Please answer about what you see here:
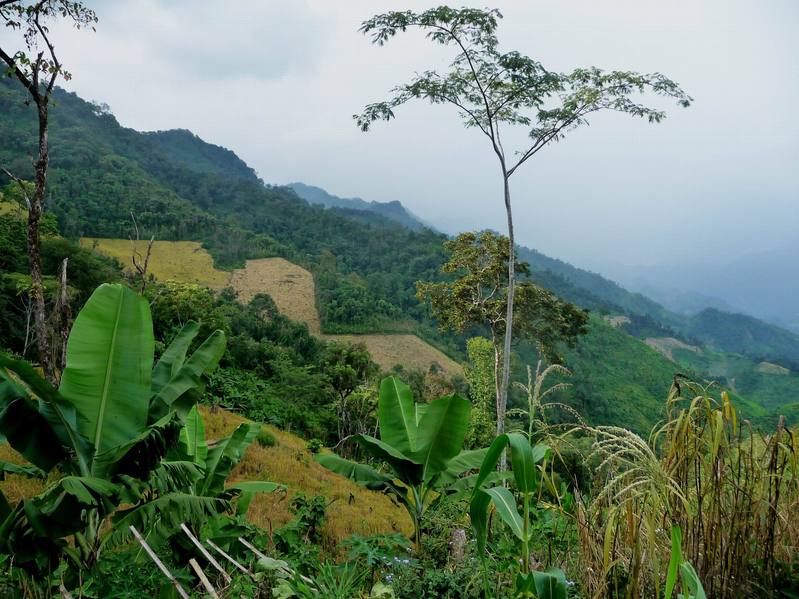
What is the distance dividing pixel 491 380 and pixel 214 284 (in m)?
31.0

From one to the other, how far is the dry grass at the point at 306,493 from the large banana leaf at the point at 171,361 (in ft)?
6.72

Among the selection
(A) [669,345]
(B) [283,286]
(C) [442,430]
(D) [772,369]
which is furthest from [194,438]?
(A) [669,345]

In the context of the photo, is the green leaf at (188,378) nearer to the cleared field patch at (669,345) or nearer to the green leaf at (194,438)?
the green leaf at (194,438)

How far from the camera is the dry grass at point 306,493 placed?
5.71 metres

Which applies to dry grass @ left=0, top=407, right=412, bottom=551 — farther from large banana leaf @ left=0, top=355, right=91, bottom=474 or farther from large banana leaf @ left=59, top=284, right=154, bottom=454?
large banana leaf @ left=0, top=355, right=91, bottom=474

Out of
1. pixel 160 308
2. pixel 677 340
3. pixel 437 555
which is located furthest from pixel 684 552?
pixel 677 340

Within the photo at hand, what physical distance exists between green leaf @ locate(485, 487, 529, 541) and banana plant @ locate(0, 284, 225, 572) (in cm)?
167

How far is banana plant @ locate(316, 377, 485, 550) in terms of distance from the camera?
388 cm

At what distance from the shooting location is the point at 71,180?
5141 centimetres

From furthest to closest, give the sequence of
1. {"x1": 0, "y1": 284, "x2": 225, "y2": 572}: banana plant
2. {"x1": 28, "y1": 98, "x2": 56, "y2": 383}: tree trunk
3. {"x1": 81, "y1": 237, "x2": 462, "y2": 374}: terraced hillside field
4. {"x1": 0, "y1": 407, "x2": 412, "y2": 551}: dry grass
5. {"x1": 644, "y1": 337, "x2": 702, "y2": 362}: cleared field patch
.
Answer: {"x1": 644, "y1": 337, "x2": 702, "y2": 362}: cleared field patch < {"x1": 81, "y1": 237, "x2": 462, "y2": 374}: terraced hillside field < {"x1": 0, "y1": 407, "x2": 412, "y2": 551}: dry grass < {"x1": 28, "y1": 98, "x2": 56, "y2": 383}: tree trunk < {"x1": 0, "y1": 284, "x2": 225, "y2": 572}: banana plant

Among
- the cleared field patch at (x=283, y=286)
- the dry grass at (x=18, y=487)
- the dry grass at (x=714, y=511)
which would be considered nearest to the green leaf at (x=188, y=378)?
the dry grass at (x=714, y=511)

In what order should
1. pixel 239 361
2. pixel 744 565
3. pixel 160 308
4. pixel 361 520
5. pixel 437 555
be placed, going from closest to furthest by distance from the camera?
pixel 744 565 → pixel 437 555 → pixel 361 520 → pixel 160 308 → pixel 239 361

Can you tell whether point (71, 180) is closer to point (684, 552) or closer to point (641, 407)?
point (641, 407)

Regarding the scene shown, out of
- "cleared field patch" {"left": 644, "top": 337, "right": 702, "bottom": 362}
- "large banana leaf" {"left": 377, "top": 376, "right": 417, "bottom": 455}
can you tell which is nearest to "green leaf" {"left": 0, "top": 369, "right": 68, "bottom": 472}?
"large banana leaf" {"left": 377, "top": 376, "right": 417, "bottom": 455}
